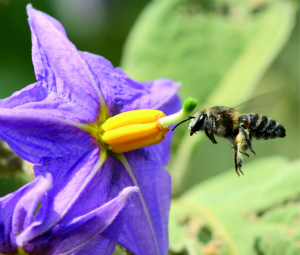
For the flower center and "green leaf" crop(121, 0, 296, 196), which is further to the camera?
"green leaf" crop(121, 0, 296, 196)

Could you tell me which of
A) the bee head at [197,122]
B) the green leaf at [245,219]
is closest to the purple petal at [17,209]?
the bee head at [197,122]

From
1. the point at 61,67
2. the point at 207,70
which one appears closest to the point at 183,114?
the point at 61,67

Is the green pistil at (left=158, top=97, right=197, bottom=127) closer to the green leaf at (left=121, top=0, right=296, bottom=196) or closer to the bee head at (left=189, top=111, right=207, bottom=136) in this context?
the bee head at (left=189, top=111, right=207, bottom=136)

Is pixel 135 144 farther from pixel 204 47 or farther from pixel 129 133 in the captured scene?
pixel 204 47

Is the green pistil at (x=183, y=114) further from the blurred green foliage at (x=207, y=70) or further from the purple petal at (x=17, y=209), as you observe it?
the blurred green foliage at (x=207, y=70)

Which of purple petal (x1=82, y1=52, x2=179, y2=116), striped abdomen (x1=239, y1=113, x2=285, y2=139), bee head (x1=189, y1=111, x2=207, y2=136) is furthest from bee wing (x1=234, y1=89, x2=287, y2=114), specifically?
purple petal (x1=82, y1=52, x2=179, y2=116)

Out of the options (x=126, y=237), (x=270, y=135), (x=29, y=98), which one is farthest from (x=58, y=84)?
(x=270, y=135)

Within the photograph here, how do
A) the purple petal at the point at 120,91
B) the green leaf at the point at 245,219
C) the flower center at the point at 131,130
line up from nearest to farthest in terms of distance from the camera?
the flower center at the point at 131,130 < the purple petal at the point at 120,91 < the green leaf at the point at 245,219
